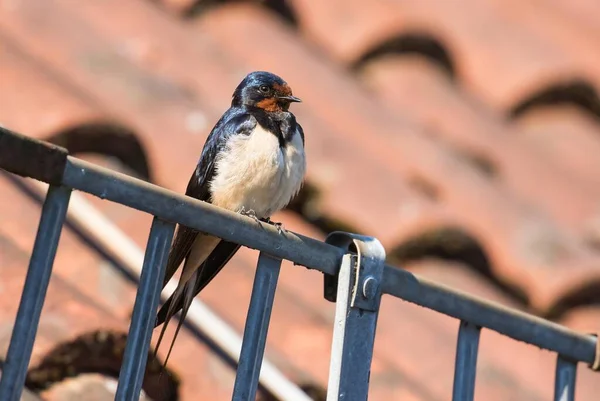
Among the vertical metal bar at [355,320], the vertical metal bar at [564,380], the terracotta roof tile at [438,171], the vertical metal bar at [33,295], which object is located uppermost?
the terracotta roof tile at [438,171]

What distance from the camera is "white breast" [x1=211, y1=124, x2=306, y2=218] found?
2198mm

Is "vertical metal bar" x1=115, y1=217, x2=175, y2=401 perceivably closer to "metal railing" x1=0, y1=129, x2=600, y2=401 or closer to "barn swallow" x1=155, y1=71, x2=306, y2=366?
"metal railing" x1=0, y1=129, x2=600, y2=401

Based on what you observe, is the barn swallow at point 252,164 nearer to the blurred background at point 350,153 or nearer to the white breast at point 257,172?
the white breast at point 257,172

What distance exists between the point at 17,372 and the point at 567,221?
2313 mm

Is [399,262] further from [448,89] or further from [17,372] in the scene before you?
[17,372]

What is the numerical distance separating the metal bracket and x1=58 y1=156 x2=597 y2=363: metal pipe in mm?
20

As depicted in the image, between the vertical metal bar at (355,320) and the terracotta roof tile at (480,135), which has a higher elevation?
the terracotta roof tile at (480,135)

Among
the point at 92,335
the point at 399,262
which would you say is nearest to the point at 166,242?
the point at 92,335

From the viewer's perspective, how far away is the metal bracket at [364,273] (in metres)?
1.66

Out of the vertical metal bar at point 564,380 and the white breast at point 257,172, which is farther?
the white breast at point 257,172

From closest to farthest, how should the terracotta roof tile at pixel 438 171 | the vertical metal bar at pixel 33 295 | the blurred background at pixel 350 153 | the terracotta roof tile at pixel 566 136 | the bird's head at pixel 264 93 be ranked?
the vertical metal bar at pixel 33 295, the blurred background at pixel 350 153, the bird's head at pixel 264 93, the terracotta roof tile at pixel 438 171, the terracotta roof tile at pixel 566 136

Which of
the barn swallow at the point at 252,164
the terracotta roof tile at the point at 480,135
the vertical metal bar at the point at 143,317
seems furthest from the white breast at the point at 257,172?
the terracotta roof tile at the point at 480,135

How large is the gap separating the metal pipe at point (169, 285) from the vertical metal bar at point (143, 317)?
514mm

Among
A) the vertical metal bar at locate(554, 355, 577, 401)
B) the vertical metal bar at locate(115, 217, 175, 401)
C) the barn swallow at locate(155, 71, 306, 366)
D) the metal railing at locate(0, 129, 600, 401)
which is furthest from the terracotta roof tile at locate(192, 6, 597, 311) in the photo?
the vertical metal bar at locate(115, 217, 175, 401)
